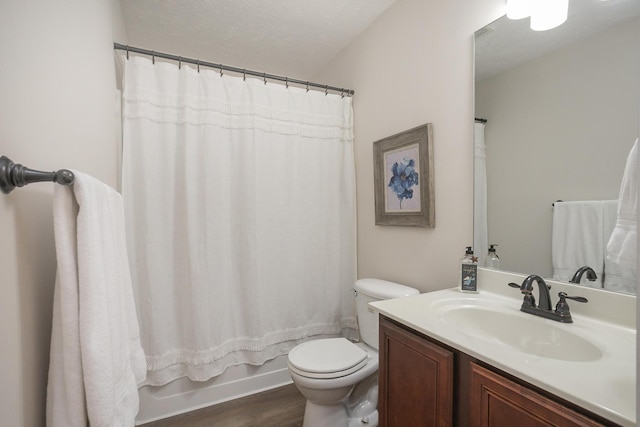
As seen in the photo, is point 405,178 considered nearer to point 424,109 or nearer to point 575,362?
point 424,109

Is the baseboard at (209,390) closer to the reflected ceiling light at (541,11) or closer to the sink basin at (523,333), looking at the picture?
the sink basin at (523,333)

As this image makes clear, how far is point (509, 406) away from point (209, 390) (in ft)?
5.86

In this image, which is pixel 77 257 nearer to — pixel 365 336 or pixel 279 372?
pixel 365 336

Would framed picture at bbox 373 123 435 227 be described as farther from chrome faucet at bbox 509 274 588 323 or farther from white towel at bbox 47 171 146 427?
white towel at bbox 47 171 146 427

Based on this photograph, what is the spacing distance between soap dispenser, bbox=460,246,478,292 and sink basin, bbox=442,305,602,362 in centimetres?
17

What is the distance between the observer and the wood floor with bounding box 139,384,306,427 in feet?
5.63

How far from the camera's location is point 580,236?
1062mm

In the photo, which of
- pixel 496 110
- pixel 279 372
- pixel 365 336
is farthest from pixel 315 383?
pixel 496 110

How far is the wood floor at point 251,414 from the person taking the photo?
172cm

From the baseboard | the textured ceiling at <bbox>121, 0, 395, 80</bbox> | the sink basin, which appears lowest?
the baseboard

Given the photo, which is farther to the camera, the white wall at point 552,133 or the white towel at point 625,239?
the white wall at point 552,133

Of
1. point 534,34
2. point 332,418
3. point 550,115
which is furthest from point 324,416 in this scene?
point 534,34

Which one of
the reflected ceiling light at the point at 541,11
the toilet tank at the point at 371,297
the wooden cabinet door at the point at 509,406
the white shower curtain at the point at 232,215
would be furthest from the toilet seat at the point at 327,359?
the reflected ceiling light at the point at 541,11

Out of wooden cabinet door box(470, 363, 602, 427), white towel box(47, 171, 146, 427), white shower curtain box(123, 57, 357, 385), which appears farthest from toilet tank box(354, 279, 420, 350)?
white towel box(47, 171, 146, 427)
